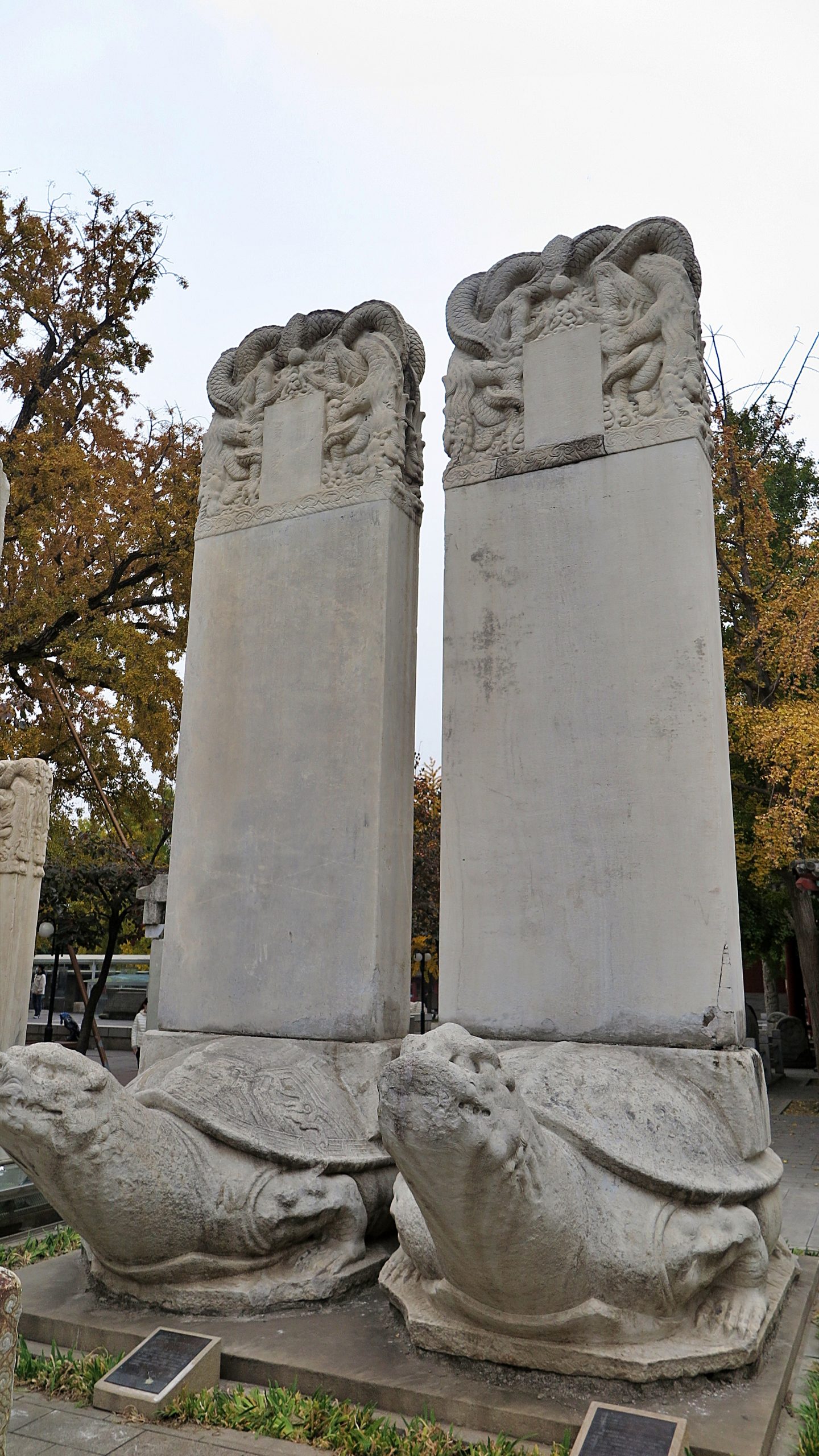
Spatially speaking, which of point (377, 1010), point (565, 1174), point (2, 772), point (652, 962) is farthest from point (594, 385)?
point (2, 772)

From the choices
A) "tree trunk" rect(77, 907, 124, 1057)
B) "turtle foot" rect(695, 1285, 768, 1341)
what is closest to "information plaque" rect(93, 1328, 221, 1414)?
"turtle foot" rect(695, 1285, 768, 1341)

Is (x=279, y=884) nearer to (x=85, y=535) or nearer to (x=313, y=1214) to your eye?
(x=313, y=1214)

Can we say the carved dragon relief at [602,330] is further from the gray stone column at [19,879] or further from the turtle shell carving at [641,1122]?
the gray stone column at [19,879]

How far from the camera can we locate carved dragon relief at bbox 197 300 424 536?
5.11 m

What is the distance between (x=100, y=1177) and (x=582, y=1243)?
157 cm

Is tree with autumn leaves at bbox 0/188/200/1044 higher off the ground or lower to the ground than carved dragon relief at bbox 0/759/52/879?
higher

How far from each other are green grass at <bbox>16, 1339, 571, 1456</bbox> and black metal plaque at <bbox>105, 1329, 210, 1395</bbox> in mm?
Answer: 84

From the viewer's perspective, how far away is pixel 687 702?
405 cm

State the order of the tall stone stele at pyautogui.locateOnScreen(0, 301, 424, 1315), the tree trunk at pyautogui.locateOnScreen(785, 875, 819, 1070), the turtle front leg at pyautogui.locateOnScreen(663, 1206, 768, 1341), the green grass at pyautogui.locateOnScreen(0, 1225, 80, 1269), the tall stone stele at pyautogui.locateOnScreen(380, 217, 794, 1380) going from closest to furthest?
1. the tall stone stele at pyautogui.locateOnScreen(380, 217, 794, 1380)
2. the turtle front leg at pyautogui.locateOnScreen(663, 1206, 768, 1341)
3. the tall stone stele at pyautogui.locateOnScreen(0, 301, 424, 1315)
4. the green grass at pyautogui.locateOnScreen(0, 1225, 80, 1269)
5. the tree trunk at pyautogui.locateOnScreen(785, 875, 819, 1070)

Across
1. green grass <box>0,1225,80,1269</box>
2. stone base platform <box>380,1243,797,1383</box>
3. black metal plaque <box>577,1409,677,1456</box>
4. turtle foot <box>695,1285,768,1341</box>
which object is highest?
turtle foot <box>695,1285,768,1341</box>

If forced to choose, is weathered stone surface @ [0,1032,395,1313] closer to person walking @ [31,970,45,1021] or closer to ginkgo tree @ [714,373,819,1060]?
ginkgo tree @ [714,373,819,1060]

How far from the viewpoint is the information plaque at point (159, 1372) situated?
300 cm

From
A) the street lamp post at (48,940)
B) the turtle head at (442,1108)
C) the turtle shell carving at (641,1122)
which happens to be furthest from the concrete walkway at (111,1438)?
the street lamp post at (48,940)

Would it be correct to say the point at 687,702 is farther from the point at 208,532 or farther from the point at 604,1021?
the point at 208,532
